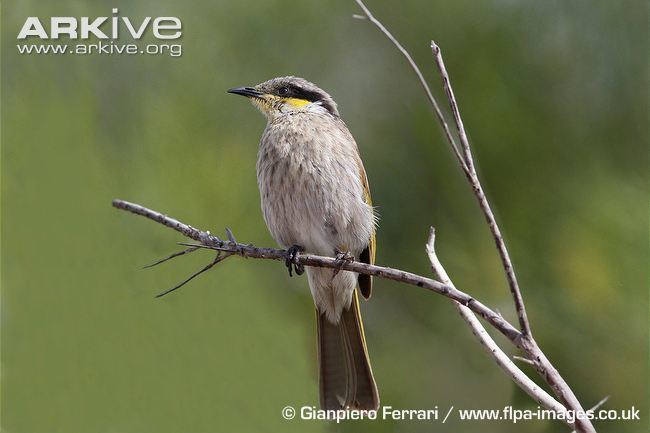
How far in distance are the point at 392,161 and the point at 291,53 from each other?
43.0 inches

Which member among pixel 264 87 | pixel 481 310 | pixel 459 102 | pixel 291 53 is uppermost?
pixel 291 53

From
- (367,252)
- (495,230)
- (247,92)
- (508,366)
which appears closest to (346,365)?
(367,252)

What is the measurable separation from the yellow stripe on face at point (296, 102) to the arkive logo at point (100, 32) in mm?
751

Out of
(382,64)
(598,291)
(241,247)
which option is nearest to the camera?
(241,247)

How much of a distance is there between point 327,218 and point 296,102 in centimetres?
81

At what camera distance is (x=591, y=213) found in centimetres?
379

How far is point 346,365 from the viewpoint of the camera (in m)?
4.45

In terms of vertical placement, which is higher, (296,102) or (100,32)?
(100,32)

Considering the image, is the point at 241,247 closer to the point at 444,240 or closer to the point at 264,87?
the point at 444,240

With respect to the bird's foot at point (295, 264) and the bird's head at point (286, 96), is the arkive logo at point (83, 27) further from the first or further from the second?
the bird's foot at point (295, 264)

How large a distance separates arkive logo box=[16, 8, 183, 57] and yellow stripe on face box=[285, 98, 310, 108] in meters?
0.75

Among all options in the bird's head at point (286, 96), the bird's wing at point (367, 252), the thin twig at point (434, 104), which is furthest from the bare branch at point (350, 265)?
the bird's head at point (286, 96)

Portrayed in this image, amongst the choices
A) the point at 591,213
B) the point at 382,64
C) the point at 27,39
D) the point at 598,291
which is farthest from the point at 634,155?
the point at 27,39

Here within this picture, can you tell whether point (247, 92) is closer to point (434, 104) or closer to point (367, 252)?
point (367, 252)
